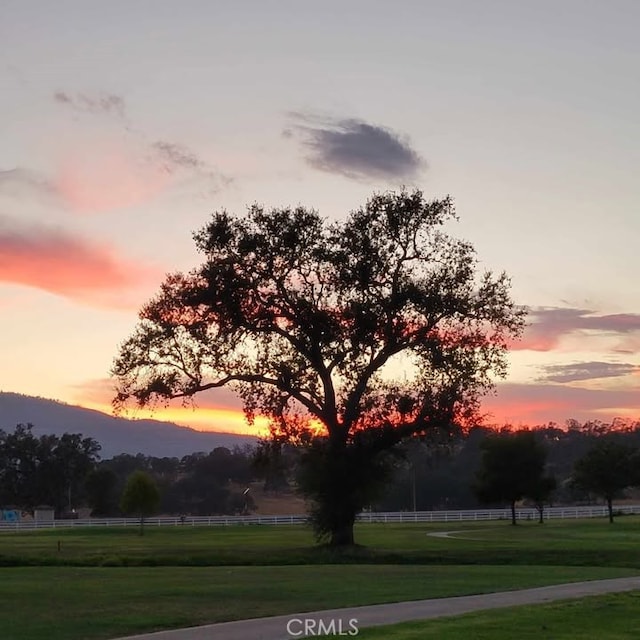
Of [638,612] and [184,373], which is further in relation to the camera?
[184,373]

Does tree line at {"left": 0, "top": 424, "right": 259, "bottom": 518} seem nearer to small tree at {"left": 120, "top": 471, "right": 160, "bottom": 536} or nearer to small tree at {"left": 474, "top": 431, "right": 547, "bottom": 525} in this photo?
small tree at {"left": 120, "top": 471, "right": 160, "bottom": 536}

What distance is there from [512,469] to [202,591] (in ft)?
195

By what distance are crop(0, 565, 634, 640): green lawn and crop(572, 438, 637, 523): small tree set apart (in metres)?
50.6

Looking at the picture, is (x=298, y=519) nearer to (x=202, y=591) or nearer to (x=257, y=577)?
(x=257, y=577)

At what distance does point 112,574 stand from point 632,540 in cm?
2687

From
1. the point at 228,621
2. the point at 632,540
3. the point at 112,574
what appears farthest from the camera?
the point at 632,540

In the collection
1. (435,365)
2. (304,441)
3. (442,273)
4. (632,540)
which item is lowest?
(632,540)

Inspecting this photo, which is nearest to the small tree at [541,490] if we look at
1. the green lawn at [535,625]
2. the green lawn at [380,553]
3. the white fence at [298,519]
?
the white fence at [298,519]

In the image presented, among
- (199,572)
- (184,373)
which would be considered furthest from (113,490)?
(199,572)

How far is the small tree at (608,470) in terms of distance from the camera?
79.9 meters

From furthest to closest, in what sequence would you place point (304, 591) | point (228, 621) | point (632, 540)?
point (632, 540)
point (304, 591)
point (228, 621)

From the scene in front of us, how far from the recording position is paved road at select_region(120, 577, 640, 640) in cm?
1518

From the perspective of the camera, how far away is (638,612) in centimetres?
1795

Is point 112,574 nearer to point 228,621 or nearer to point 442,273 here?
point 228,621
